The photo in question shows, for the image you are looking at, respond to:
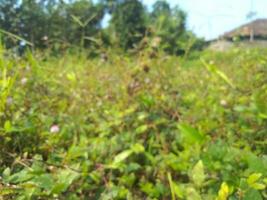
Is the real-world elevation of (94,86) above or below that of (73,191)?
above

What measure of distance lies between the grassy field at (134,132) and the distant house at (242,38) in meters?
0.75

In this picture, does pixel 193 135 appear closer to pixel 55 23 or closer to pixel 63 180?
pixel 63 180

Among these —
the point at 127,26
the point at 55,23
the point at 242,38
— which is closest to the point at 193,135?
the point at 55,23

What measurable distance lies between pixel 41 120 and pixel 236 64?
1230 mm

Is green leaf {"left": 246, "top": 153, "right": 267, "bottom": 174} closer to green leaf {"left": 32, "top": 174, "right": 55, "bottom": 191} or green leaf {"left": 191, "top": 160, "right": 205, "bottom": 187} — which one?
green leaf {"left": 191, "top": 160, "right": 205, "bottom": 187}

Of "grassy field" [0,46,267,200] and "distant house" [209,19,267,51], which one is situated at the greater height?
"distant house" [209,19,267,51]

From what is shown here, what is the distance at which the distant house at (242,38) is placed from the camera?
3.02 metres

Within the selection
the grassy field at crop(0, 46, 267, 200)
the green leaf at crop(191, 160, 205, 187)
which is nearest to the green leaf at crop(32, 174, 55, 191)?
the grassy field at crop(0, 46, 267, 200)

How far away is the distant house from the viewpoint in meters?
3.02

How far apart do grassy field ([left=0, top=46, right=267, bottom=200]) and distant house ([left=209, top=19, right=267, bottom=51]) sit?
750mm

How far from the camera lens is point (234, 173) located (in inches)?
39.8

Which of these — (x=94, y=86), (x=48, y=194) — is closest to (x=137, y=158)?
(x=48, y=194)

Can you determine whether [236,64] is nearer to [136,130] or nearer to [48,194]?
[136,130]

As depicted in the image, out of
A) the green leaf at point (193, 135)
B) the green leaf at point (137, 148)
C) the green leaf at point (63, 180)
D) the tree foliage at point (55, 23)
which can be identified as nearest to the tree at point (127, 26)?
the tree foliage at point (55, 23)
